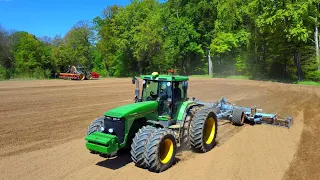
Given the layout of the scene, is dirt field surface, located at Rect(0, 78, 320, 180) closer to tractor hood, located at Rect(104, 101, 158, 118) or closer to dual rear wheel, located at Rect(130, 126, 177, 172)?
dual rear wheel, located at Rect(130, 126, 177, 172)

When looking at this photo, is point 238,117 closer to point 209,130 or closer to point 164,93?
point 209,130

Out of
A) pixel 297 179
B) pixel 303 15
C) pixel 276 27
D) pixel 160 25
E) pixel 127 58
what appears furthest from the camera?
pixel 127 58

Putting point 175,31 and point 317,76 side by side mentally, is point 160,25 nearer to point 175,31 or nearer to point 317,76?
point 175,31

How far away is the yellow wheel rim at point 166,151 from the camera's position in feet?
22.7

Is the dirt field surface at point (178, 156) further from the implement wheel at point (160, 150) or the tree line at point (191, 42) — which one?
the tree line at point (191, 42)

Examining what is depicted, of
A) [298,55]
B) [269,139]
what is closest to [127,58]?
[298,55]

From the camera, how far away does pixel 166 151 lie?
7.07 m

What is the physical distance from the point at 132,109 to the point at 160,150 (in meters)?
1.19

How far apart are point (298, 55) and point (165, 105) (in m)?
29.0

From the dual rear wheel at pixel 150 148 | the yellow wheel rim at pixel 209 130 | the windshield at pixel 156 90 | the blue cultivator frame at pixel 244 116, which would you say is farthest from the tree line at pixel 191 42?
the dual rear wheel at pixel 150 148

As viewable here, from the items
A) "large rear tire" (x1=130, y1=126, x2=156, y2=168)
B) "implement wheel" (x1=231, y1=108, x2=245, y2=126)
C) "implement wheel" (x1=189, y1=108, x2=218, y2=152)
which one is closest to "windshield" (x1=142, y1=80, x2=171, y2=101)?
"implement wheel" (x1=189, y1=108, x2=218, y2=152)

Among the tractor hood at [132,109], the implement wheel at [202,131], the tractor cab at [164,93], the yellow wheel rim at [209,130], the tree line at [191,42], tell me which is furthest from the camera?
the tree line at [191,42]

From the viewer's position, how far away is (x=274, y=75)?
126 feet

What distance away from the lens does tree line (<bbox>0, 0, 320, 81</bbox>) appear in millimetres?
31812
